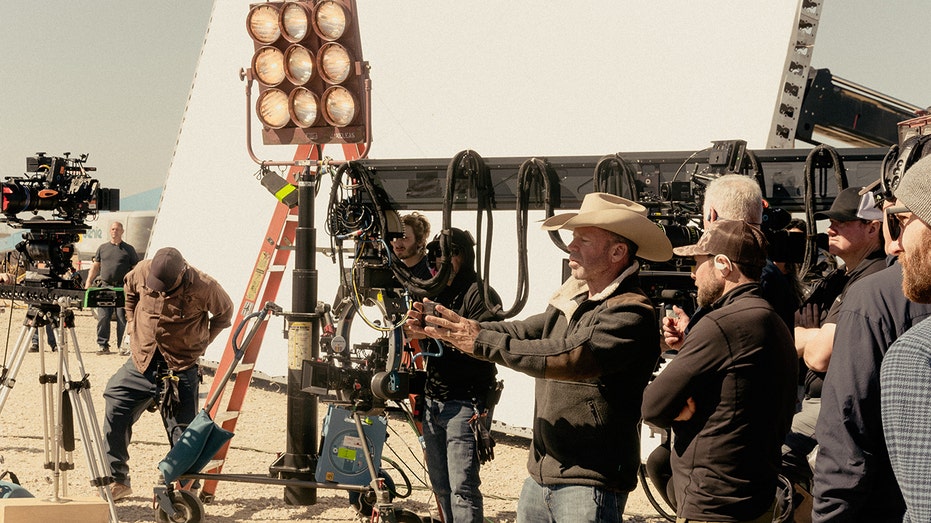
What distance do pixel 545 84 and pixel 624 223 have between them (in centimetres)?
506

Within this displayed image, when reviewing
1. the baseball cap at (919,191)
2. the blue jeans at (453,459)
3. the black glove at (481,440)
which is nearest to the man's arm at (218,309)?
the blue jeans at (453,459)

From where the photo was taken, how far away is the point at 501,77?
8570 millimetres

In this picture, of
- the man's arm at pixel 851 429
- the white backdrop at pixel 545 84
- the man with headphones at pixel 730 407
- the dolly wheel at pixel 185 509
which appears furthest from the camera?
the white backdrop at pixel 545 84

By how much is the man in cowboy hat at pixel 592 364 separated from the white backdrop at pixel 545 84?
369 cm

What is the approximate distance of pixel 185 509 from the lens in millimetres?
5988

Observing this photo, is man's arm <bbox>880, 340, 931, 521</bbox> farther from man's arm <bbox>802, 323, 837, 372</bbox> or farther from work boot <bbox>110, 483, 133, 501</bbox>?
work boot <bbox>110, 483, 133, 501</bbox>

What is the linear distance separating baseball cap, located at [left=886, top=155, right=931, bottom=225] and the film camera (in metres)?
5.06

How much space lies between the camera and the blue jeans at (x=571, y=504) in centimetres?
332

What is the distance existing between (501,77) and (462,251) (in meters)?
3.84

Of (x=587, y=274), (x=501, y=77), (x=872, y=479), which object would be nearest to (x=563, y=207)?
(x=587, y=274)

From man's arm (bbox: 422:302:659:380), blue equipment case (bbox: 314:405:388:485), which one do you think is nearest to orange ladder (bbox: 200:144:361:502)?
blue equipment case (bbox: 314:405:388:485)

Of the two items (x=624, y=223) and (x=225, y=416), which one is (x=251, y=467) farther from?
(x=624, y=223)

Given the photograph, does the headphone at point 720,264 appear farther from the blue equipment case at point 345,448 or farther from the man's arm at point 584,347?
the blue equipment case at point 345,448

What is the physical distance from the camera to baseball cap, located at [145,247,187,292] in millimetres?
6445
